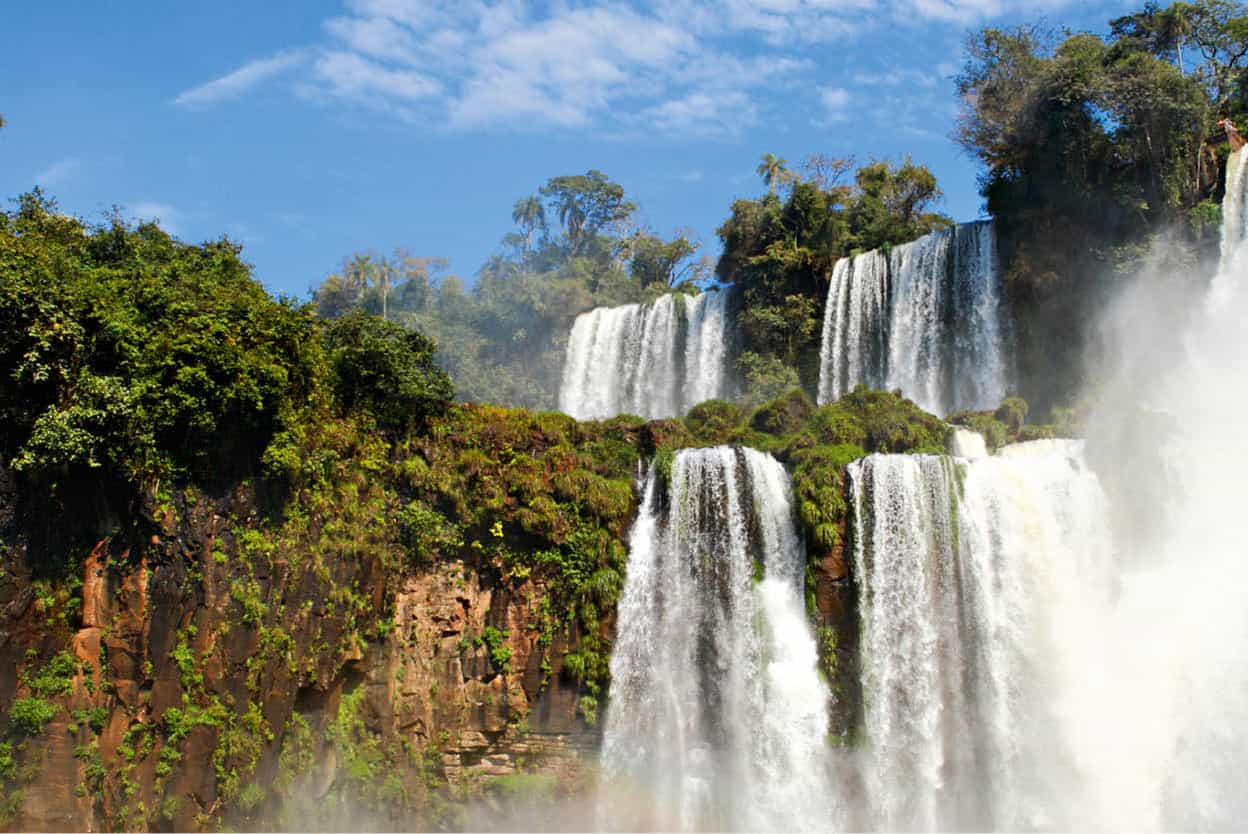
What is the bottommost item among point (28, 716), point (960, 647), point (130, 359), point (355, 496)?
point (28, 716)

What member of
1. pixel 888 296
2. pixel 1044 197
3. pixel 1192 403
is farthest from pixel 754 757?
pixel 1044 197

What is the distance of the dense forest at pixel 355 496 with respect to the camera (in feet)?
45.0

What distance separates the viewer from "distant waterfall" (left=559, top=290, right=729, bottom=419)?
33.8 m

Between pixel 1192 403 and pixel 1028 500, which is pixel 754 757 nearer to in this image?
pixel 1028 500

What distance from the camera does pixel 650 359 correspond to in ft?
114

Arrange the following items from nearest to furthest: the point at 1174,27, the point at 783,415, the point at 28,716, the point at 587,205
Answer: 1. the point at 28,716
2. the point at 783,415
3. the point at 1174,27
4. the point at 587,205

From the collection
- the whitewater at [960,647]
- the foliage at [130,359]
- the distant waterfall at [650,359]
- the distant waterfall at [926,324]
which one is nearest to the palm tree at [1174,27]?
the distant waterfall at [926,324]

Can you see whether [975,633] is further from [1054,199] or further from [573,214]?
[573,214]

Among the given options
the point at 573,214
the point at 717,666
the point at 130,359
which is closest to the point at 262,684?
the point at 130,359

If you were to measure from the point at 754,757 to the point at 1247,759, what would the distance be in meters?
8.94

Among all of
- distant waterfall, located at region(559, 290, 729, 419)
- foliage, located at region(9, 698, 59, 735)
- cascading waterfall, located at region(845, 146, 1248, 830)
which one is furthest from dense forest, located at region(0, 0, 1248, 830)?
distant waterfall, located at region(559, 290, 729, 419)

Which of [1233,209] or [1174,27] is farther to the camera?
[1174,27]

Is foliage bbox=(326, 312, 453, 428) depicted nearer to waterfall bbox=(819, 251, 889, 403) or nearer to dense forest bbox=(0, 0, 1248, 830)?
dense forest bbox=(0, 0, 1248, 830)

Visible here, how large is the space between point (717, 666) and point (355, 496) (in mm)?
8164
